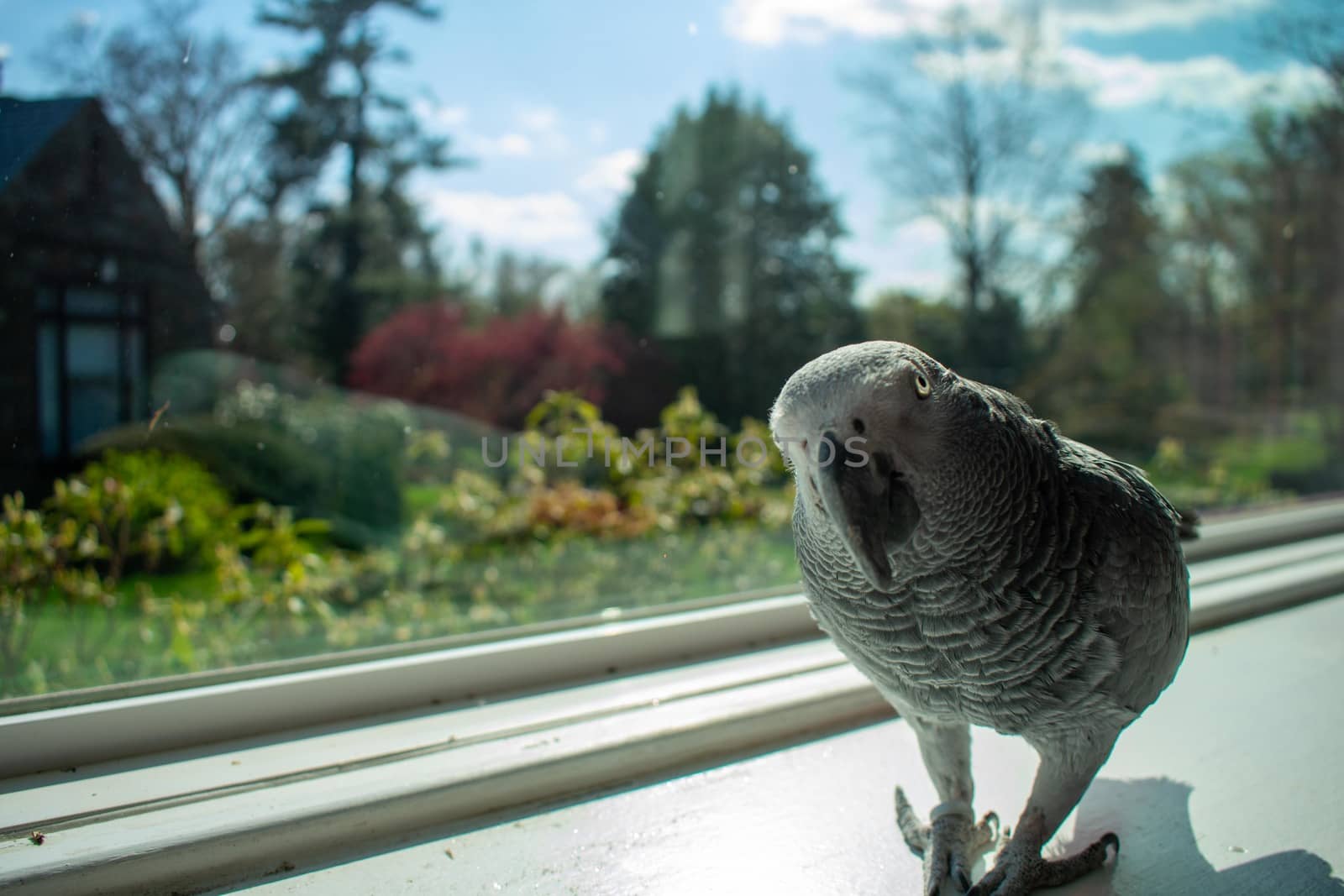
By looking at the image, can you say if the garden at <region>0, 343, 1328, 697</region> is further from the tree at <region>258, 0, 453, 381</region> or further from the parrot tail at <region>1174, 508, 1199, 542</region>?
the parrot tail at <region>1174, 508, 1199, 542</region>

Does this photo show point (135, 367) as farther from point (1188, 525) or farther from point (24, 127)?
point (1188, 525)

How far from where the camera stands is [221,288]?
1009 mm

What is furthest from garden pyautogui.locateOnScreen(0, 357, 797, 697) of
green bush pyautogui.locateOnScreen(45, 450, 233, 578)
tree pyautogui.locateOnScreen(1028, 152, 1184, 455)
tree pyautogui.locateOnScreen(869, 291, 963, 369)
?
tree pyautogui.locateOnScreen(1028, 152, 1184, 455)

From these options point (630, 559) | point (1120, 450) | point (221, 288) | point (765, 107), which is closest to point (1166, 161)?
point (1120, 450)

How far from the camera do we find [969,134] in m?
1.17

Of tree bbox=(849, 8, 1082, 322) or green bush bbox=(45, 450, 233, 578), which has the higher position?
tree bbox=(849, 8, 1082, 322)

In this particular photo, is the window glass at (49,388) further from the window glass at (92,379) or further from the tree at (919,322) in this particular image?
the tree at (919,322)

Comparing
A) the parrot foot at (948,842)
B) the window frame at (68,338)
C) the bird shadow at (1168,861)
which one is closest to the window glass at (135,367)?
the window frame at (68,338)

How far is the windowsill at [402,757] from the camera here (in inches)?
22.1

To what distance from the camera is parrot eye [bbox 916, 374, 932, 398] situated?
0.45 meters

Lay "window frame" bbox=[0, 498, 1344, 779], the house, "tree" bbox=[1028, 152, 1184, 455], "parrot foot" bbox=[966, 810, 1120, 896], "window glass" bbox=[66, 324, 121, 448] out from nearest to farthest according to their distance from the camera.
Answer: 1. "parrot foot" bbox=[966, 810, 1120, 896]
2. "window frame" bbox=[0, 498, 1344, 779]
3. the house
4. "window glass" bbox=[66, 324, 121, 448]
5. "tree" bbox=[1028, 152, 1184, 455]

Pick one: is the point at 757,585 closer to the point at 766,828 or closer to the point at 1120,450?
the point at 766,828

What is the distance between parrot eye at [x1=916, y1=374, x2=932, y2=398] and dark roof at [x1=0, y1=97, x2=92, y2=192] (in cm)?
80

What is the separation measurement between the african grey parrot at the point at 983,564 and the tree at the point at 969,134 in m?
0.69
